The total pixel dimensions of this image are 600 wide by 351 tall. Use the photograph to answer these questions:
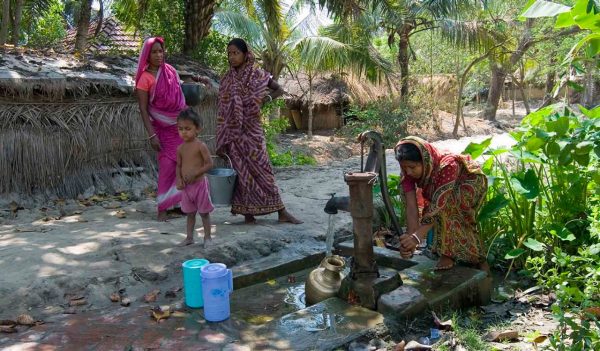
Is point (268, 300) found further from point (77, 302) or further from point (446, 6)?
point (446, 6)

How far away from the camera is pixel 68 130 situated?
595 centimetres

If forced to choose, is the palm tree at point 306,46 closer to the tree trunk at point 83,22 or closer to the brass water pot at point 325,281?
the tree trunk at point 83,22

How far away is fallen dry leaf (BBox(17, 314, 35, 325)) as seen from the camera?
9.35 feet

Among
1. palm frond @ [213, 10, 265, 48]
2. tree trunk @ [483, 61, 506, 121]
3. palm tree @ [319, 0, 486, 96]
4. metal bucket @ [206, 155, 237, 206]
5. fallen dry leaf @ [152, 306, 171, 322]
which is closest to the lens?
fallen dry leaf @ [152, 306, 171, 322]

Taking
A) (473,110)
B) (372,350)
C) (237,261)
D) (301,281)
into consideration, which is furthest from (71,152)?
(473,110)

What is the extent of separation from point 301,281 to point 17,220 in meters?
3.05

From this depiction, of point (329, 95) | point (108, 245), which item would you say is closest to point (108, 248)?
point (108, 245)

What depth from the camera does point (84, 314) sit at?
304cm

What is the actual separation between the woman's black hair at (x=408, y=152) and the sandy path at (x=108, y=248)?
1.43 meters

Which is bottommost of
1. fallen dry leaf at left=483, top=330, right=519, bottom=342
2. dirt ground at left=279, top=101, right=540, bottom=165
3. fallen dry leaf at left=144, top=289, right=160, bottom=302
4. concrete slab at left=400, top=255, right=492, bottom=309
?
fallen dry leaf at left=483, top=330, right=519, bottom=342

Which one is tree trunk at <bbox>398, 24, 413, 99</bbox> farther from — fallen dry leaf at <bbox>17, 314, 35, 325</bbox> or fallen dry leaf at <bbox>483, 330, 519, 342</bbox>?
fallen dry leaf at <bbox>17, 314, 35, 325</bbox>

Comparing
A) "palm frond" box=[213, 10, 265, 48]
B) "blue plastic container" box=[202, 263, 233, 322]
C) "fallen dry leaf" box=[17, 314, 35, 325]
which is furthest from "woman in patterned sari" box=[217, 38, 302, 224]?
"palm frond" box=[213, 10, 265, 48]

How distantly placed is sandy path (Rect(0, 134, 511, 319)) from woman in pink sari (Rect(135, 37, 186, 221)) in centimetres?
30

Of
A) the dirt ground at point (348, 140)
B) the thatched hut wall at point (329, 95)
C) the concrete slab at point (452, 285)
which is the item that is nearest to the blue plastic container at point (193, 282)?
the concrete slab at point (452, 285)
